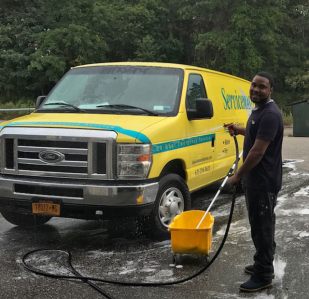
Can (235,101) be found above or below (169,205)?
above

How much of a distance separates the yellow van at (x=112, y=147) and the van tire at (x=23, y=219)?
1 centimetres

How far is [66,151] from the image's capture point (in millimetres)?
5715

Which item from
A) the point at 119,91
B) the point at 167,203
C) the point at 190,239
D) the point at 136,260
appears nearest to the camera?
the point at 190,239

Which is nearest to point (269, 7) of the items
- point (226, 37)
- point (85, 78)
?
point (226, 37)

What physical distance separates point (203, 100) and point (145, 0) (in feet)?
115

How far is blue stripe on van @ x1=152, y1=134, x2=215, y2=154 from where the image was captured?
5938 millimetres

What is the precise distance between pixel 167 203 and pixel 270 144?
2040 mm

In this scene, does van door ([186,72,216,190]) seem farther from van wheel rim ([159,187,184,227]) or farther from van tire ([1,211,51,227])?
van tire ([1,211,51,227])

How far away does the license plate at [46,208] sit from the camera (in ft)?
19.0

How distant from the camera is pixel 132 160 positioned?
564cm

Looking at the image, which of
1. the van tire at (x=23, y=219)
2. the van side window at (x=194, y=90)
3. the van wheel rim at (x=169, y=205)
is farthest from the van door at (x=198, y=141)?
the van tire at (x=23, y=219)

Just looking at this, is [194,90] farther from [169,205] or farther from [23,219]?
[23,219]

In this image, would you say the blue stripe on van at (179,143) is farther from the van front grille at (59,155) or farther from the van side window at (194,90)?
the van front grille at (59,155)

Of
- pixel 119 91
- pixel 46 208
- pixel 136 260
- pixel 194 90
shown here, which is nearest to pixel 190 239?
pixel 136 260
